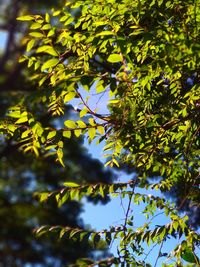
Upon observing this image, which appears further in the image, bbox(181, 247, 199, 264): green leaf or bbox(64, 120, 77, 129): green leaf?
bbox(181, 247, 199, 264): green leaf

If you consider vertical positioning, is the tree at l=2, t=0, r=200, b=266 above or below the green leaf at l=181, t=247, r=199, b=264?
above

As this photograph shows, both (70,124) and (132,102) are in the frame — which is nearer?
(70,124)

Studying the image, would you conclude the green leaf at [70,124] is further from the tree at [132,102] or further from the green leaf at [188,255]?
the green leaf at [188,255]

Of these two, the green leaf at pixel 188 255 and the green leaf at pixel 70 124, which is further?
the green leaf at pixel 188 255

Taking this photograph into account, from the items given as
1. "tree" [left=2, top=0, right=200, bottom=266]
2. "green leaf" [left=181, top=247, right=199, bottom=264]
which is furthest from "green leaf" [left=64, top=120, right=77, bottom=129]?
"green leaf" [left=181, top=247, right=199, bottom=264]

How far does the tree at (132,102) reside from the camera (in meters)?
1.98

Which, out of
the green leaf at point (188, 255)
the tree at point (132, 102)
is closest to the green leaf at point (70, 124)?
the tree at point (132, 102)

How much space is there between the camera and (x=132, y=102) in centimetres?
255

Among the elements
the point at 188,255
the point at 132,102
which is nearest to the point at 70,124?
the point at 132,102

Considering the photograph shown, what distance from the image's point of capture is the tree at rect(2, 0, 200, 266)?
1980 mm

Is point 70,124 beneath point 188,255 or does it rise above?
above

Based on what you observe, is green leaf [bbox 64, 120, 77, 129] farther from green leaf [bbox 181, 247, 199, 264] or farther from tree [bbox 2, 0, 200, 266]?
green leaf [bbox 181, 247, 199, 264]

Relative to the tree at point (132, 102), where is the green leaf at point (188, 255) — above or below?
below

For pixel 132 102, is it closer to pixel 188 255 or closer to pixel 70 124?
pixel 70 124
